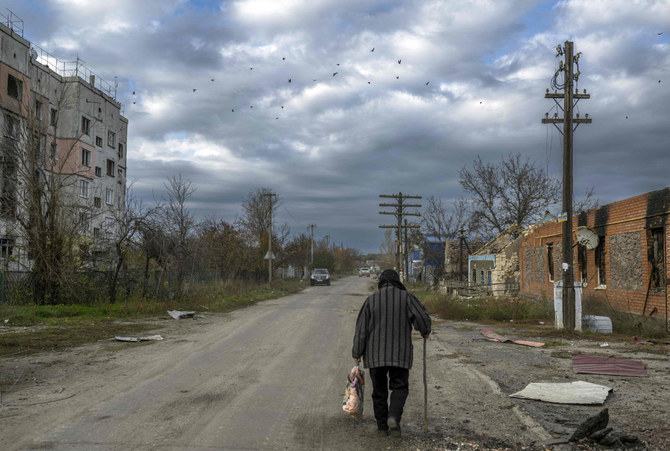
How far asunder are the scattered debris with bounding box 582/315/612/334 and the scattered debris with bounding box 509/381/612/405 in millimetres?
8023

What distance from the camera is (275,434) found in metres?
5.36

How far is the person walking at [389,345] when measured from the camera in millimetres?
5445

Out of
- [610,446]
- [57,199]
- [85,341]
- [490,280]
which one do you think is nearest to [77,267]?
[57,199]

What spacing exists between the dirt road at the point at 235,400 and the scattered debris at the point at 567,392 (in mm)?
409

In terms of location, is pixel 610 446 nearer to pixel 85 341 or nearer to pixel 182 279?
pixel 85 341

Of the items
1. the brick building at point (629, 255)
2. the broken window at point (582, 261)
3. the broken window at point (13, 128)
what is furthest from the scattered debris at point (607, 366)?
the broken window at point (13, 128)

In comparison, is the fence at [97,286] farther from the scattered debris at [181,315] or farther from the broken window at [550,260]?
the broken window at [550,260]

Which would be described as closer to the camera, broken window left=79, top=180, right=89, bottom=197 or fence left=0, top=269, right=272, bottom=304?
fence left=0, top=269, right=272, bottom=304

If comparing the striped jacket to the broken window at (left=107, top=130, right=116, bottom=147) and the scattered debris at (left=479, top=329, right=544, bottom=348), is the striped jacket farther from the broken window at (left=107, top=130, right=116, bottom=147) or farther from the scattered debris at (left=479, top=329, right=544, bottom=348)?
the broken window at (left=107, top=130, right=116, bottom=147)

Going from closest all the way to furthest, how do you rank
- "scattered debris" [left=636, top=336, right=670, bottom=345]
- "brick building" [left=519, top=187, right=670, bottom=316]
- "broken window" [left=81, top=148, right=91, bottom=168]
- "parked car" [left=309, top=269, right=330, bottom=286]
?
"scattered debris" [left=636, top=336, right=670, bottom=345] < "brick building" [left=519, top=187, right=670, bottom=316] < "broken window" [left=81, top=148, right=91, bottom=168] < "parked car" [left=309, top=269, right=330, bottom=286]

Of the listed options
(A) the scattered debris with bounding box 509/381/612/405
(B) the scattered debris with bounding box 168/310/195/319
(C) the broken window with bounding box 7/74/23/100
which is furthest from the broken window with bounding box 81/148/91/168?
(A) the scattered debris with bounding box 509/381/612/405

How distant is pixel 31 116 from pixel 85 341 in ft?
35.2

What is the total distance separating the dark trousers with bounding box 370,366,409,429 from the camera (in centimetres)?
542

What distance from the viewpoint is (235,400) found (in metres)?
6.75
